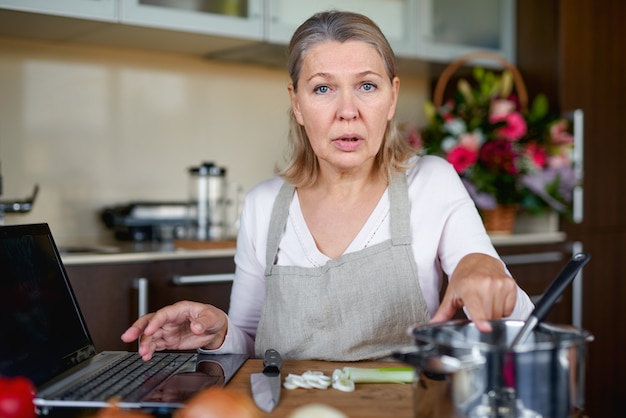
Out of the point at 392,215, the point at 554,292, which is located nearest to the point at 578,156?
the point at 392,215

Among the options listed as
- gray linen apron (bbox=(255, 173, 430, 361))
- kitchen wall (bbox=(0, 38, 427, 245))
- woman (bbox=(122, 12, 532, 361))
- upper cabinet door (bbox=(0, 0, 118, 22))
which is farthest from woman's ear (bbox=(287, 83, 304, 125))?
kitchen wall (bbox=(0, 38, 427, 245))

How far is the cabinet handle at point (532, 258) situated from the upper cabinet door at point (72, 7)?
1666 millimetres

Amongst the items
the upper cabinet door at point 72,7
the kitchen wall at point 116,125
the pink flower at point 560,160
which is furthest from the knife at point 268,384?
the pink flower at point 560,160

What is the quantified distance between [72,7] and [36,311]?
162 cm

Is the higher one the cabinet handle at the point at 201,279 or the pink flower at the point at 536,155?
the pink flower at the point at 536,155

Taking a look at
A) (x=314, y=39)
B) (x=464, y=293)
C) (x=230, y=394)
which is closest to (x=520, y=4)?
(x=314, y=39)

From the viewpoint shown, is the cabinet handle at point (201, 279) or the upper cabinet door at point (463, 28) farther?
the upper cabinet door at point (463, 28)

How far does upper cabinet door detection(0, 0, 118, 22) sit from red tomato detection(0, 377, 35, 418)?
1.83 m

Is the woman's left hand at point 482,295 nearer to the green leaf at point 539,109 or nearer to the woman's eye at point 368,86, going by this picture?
the woman's eye at point 368,86

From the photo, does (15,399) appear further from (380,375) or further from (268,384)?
(380,375)

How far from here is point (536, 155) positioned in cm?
302

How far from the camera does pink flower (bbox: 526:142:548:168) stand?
301cm

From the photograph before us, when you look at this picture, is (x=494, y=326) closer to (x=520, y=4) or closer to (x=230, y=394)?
(x=230, y=394)

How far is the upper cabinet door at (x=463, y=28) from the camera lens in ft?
10.6
